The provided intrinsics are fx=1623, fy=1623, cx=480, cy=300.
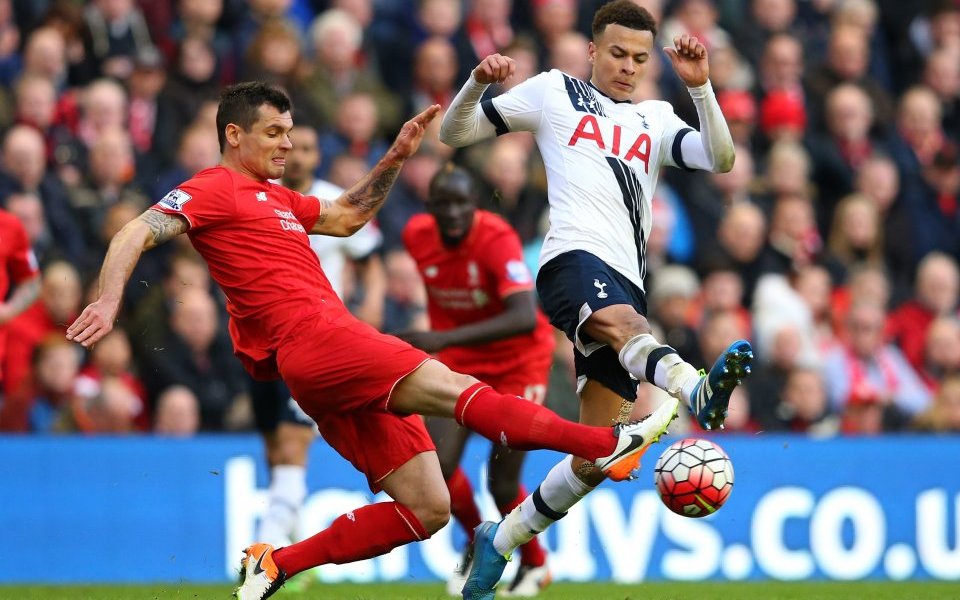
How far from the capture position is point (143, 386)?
1248 cm

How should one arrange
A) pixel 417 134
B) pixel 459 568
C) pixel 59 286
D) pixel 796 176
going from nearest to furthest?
pixel 417 134 → pixel 459 568 → pixel 59 286 → pixel 796 176

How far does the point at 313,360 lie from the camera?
289 inches

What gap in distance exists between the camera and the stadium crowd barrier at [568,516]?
39.1 feet

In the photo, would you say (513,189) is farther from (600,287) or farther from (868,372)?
(600,287)

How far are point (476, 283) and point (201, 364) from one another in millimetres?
3243

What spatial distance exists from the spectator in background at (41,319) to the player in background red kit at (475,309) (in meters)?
3.09

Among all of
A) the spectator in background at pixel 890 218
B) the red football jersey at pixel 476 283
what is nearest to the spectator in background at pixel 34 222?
the red football jersey at pixel 476 283

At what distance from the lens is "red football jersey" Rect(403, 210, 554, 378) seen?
33.0 feet

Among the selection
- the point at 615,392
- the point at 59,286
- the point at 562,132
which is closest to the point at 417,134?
the point at 562,132

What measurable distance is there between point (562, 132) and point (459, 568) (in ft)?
9.93

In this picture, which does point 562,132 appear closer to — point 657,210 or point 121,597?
point 121,597

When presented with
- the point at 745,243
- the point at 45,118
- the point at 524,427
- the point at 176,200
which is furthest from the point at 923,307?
the point at 176,200

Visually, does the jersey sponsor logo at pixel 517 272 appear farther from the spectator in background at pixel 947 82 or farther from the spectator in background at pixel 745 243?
the spectator in background at pixel 947 82

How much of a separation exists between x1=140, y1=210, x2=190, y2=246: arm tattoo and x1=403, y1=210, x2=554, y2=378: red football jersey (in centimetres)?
299
